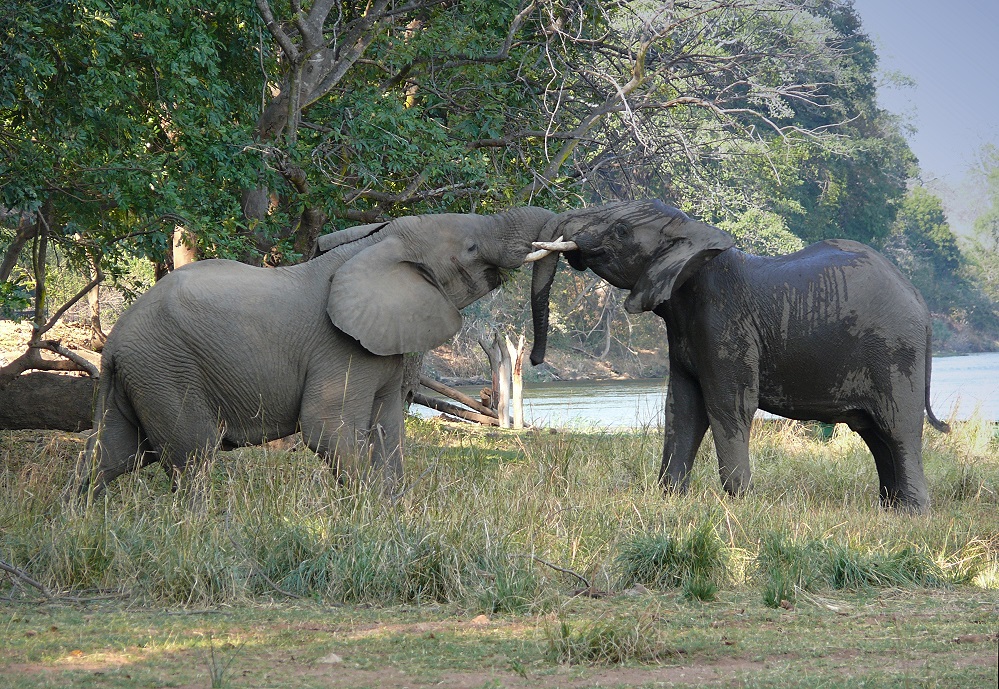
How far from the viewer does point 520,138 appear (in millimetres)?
14789

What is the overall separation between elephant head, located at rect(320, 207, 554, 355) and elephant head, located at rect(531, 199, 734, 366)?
0.23 meters

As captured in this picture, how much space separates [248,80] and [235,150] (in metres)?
2.40

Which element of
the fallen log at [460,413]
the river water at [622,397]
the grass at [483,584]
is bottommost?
the river water at [622,397]

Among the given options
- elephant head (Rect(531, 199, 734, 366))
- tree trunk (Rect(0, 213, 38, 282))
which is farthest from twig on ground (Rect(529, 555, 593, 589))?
tree trunk (Rect(0, 213, 38, 282))

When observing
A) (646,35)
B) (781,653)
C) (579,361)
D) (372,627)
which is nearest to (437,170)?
(646,35)

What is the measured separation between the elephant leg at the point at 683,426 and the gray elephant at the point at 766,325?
3.8 inches

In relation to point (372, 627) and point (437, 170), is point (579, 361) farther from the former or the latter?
point (372, 627)

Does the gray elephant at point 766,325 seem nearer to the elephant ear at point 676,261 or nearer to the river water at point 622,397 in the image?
the elephant ear at point 676,261

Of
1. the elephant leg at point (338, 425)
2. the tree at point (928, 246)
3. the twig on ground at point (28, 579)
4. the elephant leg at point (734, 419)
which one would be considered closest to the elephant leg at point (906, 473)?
the elephant leg at point (734, 419)

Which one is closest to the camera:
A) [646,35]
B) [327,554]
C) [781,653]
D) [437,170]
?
[781,653]

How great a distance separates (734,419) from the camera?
9.20 meters

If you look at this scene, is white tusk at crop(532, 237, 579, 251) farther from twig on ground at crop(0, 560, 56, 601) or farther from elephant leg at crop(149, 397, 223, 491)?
twig on ground at crop(0, 560, 56, 601)

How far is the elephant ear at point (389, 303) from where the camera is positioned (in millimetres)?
8820

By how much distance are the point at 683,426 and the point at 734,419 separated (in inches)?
21.0
